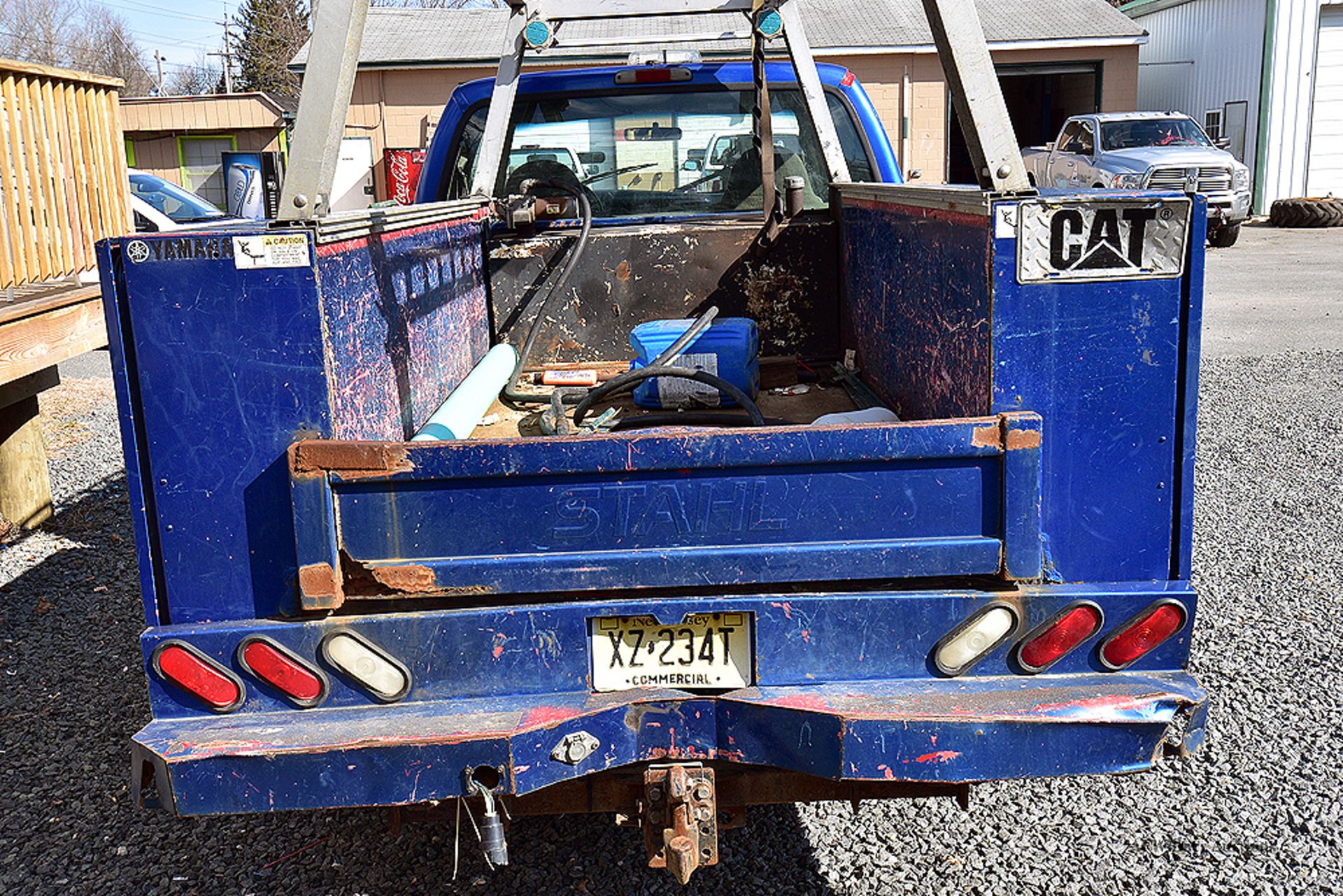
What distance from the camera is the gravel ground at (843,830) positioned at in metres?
2.95

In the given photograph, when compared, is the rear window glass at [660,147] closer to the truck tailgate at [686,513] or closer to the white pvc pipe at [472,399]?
the white pvc pipe at [472,399]

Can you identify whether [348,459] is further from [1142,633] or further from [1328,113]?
[1328,113]

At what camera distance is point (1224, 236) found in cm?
1994

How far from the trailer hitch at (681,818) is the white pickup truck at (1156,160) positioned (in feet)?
56.7

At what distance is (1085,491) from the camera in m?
2.44

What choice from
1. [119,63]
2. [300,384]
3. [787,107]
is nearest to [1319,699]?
[787,107]

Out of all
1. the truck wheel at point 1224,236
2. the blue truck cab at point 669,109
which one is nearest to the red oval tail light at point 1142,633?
the blue truck cab at point 669,109

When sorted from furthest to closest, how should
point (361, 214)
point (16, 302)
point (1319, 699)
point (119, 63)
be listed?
point (119, 63)
point (16, 302)
point (1319, 699)
point (361, 214)

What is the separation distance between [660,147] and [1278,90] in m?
24.3

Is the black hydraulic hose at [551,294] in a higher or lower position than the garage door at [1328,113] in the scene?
lower

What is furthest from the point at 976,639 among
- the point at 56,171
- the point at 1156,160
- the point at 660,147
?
the point at 1156,160

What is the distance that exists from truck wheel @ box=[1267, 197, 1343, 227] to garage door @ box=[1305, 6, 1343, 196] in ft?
7.16

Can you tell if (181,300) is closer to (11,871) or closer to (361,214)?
(361,214)

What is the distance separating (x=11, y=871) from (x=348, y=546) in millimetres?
1607
